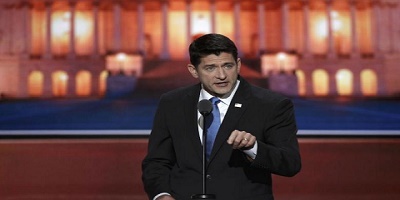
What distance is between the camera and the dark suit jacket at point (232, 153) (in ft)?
13.2

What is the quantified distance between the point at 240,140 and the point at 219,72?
2.60 ft

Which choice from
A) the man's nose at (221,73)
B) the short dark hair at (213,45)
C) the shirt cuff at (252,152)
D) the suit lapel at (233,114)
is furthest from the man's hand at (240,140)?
the short dark hair at (213,45)

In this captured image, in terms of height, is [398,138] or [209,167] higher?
[209,167]

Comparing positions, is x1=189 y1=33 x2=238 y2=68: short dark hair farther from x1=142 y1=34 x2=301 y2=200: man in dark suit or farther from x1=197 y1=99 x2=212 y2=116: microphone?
x1=197 y1=99 x2=212 y2=116: microphone

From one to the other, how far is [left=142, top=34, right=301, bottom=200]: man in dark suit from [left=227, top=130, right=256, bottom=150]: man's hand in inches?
15.1

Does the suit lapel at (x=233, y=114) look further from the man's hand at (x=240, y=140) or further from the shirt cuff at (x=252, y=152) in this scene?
the man's hand at (x=240, y=140)

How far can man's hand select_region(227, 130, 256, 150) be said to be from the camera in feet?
11.0

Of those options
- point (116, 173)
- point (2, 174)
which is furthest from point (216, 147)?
point (2, 174)

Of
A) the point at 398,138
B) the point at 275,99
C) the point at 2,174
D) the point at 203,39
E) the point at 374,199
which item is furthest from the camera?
the point at 398,138

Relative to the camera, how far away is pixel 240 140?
3369mm

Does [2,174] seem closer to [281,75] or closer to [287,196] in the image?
[287,196]

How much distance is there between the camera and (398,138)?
51.3ft

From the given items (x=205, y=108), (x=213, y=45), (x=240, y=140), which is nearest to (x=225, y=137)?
(x=205, y=108)

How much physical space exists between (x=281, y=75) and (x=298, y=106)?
57.2 ft
